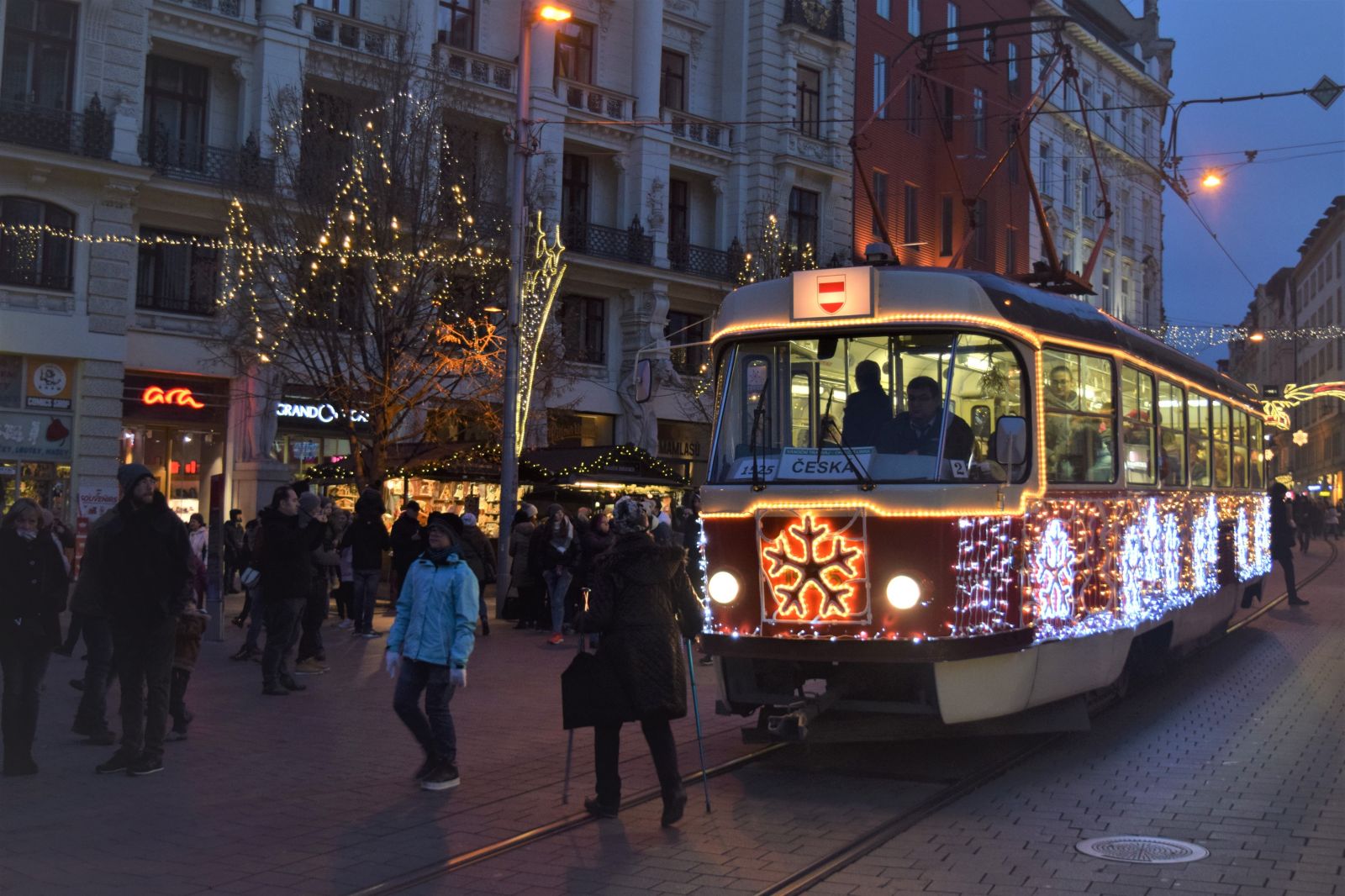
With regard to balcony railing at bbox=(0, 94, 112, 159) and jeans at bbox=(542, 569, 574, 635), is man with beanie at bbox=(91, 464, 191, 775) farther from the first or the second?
balcony railing at bbox=(0, 94, 112, 159)

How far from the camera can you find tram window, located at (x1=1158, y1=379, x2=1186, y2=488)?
1198 cm

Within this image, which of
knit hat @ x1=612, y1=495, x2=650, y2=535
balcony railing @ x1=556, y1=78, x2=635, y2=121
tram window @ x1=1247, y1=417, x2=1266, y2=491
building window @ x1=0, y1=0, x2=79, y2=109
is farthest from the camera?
balcony railing @ x1=556, y1=78, x2=635, y2=121

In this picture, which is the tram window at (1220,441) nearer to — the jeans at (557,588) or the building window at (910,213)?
the jeans at (557,588)

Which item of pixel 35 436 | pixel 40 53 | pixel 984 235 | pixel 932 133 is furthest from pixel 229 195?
pixel 984 235

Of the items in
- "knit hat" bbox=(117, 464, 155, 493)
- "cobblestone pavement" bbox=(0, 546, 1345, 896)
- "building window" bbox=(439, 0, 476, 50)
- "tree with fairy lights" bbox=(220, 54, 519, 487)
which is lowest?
"cobblestone pavement" bbox=(0, 546, 1345, 896)

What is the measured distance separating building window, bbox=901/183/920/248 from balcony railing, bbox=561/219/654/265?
10.7m

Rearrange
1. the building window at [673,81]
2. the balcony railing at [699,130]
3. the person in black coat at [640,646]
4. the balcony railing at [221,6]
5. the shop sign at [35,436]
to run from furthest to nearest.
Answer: the building window at [673,81] < the balcony railing at [699,130] < the balcony railing at [221,6] < the shop sign at [35,436] < the person in black coat at [640,646]

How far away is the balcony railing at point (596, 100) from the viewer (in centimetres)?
3341

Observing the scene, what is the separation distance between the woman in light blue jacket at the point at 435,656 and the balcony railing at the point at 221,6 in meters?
22.4

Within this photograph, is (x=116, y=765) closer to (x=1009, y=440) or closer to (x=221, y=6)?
(x=1009, y=440)

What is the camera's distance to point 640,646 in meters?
7.62

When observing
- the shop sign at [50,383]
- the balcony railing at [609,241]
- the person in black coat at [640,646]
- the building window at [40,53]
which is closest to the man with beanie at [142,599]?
the person in black coat at [640,646]

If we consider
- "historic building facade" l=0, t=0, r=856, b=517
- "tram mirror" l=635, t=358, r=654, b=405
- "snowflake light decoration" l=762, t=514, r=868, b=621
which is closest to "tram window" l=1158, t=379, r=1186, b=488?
"snowflake light decoration" l=762, t=514, r=868, b=621

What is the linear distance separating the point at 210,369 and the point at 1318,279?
7289 centimetres
